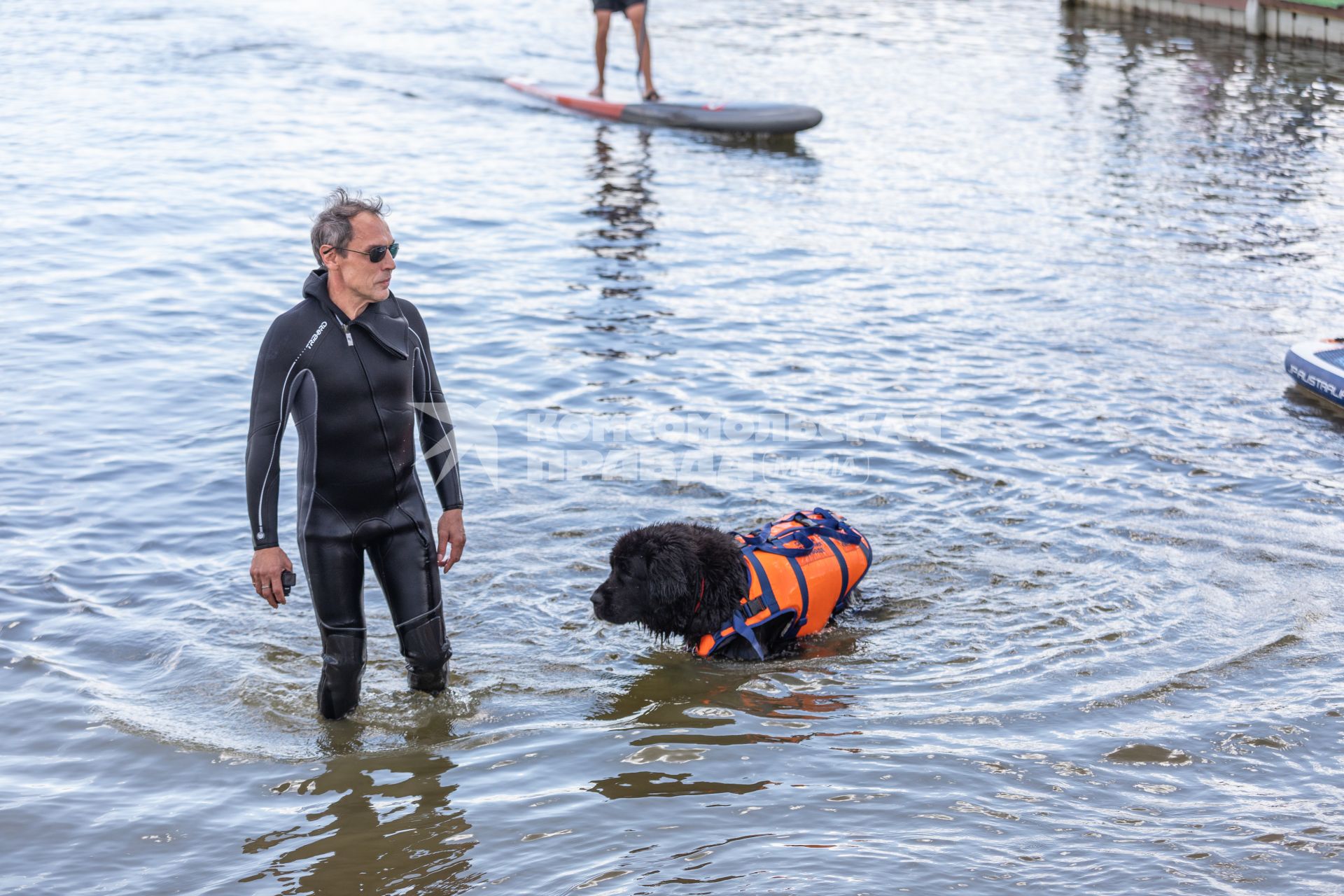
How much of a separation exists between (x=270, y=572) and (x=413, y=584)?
61cm

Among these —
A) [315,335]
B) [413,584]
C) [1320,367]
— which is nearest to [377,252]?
[315,335]

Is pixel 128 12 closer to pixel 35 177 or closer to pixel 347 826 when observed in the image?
pixel 35 177

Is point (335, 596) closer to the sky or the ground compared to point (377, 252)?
closer to the ground

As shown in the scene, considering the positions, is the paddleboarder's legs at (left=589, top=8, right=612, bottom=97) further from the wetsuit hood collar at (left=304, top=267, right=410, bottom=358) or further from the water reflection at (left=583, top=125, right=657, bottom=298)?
the wetsuit hood collar at (left=304, top=267, right=410, bottom=358)

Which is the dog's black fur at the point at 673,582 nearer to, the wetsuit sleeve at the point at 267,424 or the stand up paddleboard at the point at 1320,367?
the wetsuit sleeve at the point at 267,424

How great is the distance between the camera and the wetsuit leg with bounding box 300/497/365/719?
4.85 metres

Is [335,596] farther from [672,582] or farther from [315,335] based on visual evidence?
[672,582]

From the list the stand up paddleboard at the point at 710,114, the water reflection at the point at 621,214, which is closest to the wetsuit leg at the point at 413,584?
the water reflection at the point at 621,214

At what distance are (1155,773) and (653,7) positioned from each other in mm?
25376

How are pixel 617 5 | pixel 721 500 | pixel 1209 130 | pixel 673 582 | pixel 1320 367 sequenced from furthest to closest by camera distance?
1. pixel 617 5
2. pixel 1209 130
3. pixel 1320 367
4. pixel 721 500
5. pixel 673 582

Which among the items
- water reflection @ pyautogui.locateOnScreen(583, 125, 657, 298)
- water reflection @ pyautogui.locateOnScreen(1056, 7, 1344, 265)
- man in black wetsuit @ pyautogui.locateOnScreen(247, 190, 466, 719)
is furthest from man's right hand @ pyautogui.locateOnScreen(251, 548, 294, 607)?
water reflection @ pyautogui.locateOnScreen(1056, 7, 1344, 265)

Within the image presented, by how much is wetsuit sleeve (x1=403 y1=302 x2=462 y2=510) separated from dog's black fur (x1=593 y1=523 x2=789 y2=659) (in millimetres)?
791

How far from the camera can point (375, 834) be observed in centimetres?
452

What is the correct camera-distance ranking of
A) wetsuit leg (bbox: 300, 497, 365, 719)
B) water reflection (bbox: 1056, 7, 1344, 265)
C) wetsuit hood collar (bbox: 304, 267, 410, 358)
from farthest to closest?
water reflection (bbox: 1056, 7, 1344, 265) < wetsuit leg (bbox: 300, 497, 365, 719) < wetsuit hood collar (bbox: 304, 267, 410, 358)
